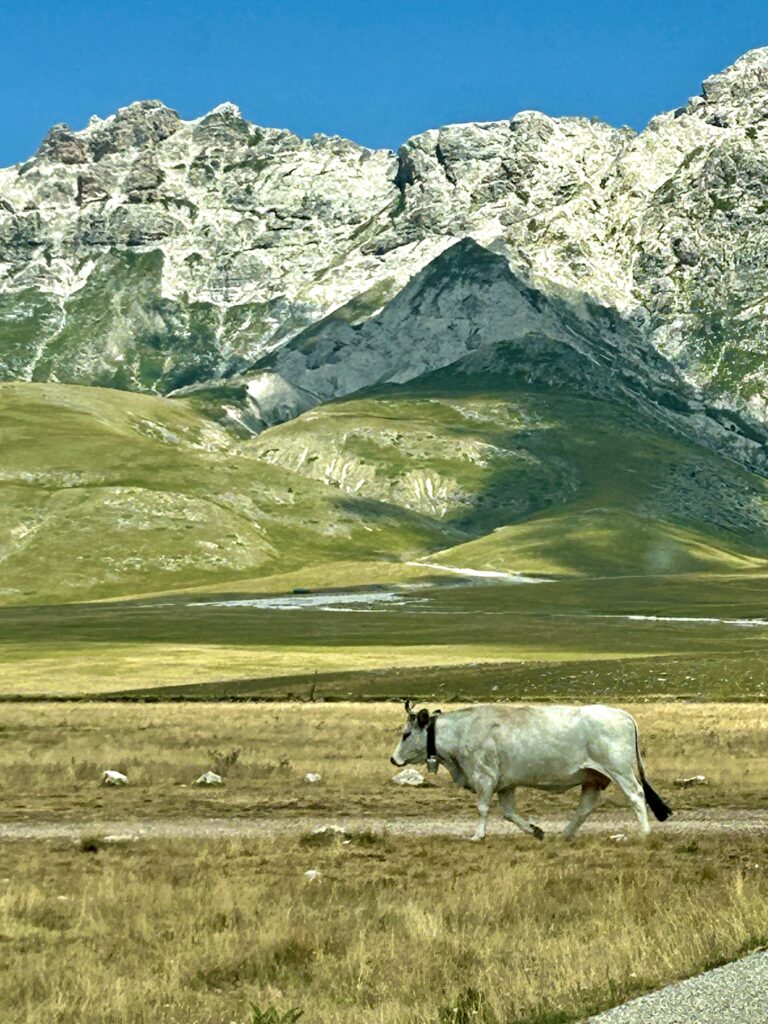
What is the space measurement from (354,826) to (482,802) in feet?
12.2

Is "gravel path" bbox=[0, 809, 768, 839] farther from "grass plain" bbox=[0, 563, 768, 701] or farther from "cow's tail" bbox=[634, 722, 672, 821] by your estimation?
"grass plain" bbox=[0, 563, 768, 701]

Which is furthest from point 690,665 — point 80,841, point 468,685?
point 80,841

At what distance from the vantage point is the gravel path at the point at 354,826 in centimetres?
2867

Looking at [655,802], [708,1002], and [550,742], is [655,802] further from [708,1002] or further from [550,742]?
[708,1002]

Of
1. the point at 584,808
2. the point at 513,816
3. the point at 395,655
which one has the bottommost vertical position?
Answer: the point at 395,655

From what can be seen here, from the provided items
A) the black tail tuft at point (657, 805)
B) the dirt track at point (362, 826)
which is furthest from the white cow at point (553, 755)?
the dirt track at point (362, 826)

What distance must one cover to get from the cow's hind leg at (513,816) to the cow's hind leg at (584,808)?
58 cm

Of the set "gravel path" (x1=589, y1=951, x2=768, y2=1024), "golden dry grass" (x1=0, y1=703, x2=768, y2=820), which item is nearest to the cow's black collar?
"golden dry grass" (x1=0, y1=703, x2=768, y2=820)

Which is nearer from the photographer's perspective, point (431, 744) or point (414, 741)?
point (431, 744)

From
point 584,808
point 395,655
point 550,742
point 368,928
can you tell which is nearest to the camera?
point 368,928

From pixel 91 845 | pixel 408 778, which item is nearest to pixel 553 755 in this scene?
pixel 91 845

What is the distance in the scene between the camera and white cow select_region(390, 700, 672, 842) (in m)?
27.2

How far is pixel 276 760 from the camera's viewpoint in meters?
45.1

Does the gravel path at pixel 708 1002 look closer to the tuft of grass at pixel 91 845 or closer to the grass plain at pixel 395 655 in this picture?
the tuft of grass at pixel 91 845
